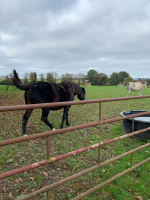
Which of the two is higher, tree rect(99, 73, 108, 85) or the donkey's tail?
tree rect(99, 73, 108, 85)

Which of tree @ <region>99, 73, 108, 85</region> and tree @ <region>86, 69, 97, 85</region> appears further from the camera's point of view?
tree @ <region>99, 73, 108, 85</region>

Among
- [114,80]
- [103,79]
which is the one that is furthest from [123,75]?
[103,79]

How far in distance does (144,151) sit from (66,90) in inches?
109

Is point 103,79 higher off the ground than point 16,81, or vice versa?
point 103,79

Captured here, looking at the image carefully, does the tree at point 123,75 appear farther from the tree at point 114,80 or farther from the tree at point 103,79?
the tree at point 103,79

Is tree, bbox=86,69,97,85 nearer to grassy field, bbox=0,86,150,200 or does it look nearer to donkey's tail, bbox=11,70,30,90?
grassy field, bbox=0,86,150,200

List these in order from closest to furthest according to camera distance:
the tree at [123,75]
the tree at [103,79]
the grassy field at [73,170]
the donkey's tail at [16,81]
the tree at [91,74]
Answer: the grassy field at [73,170] < the donkey's tail at [16,81] < the tree at [91,74] < the tree at [103,79] < the tree at [123,75]

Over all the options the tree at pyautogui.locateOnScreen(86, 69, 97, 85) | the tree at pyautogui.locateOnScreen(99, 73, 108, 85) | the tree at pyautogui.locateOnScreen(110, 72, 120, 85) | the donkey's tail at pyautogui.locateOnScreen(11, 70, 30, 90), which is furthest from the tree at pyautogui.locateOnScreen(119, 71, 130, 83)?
the donkey's tail at pyautogui.locateOnScreen(11, 70, 30, 90)

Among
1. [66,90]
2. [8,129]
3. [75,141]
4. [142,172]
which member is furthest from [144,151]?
[8,129]

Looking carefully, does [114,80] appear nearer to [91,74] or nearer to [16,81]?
[91,74]

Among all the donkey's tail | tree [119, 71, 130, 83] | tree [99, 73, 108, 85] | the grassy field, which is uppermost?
tree [119, 71, 130, 83]

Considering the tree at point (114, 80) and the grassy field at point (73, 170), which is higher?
the tree at point (114, 80)

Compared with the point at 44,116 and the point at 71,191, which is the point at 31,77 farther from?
the point at 71,191

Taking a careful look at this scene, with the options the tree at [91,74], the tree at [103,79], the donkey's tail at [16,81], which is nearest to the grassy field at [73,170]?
the donkey's tail at [16,81]
